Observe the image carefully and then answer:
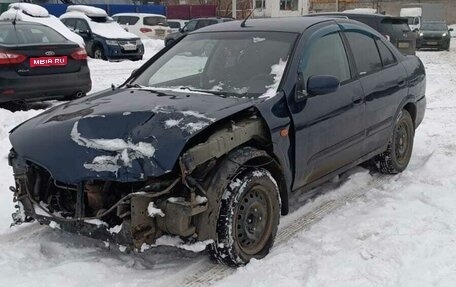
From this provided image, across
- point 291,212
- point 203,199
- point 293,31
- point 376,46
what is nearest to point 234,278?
point 203,199

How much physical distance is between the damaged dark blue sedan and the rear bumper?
4048mm

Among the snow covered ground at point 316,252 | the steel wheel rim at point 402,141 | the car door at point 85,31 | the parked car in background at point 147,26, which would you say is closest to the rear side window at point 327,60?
the snow covered ground at point 316,252

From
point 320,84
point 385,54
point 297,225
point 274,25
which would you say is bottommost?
point 297,225

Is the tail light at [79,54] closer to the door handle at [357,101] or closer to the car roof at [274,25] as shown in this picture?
the car roof at [274,25]

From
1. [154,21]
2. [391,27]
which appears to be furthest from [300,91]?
[154,21]

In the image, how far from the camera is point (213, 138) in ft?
11.7

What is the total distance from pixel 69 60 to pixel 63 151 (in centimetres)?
588

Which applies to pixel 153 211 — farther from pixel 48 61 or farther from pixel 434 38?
pixel 434 38

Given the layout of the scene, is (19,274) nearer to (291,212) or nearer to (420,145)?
(291,212)

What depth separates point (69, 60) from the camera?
902 cm

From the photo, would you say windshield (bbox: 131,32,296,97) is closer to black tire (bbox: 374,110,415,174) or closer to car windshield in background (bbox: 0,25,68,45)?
black tire (bbox: 374,110,415,174)

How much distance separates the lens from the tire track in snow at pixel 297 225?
361 centimetres

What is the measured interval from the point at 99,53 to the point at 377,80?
47.4ft

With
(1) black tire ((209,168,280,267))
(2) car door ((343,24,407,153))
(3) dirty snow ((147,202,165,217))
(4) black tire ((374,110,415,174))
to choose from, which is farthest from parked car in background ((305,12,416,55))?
(3) dirty snow ((147,202,165,217))
